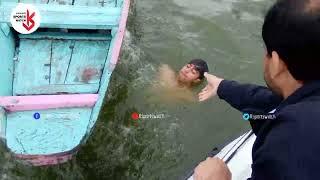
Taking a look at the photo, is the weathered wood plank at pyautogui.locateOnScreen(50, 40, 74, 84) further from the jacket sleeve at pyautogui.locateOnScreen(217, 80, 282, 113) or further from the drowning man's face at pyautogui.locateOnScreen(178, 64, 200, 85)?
the jacket sleeve at pyautogui.locateOnScreen(217, 80, 282, 113)

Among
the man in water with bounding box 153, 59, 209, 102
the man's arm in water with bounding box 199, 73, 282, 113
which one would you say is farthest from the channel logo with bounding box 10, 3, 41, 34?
the man's arm in water with bounding box 199, 73, 282, 113

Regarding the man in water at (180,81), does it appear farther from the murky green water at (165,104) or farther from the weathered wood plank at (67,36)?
the weathered wood plank at (67,36)

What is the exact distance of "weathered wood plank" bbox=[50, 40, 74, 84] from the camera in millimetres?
4254

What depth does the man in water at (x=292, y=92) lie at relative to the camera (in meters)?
1.43

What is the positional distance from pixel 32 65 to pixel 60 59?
0.28 meters

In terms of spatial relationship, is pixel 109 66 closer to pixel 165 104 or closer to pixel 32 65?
pixel 32 65

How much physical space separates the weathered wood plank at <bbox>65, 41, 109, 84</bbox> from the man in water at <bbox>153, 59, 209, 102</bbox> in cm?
92

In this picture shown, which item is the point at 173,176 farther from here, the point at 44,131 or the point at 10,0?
the point at 10,0

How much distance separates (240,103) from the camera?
2.43m

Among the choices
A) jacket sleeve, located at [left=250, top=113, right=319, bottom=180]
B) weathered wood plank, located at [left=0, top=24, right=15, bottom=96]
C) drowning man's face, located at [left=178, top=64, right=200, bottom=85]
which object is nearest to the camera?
jacket sleeve, located at [left=250, top=113, right=319, bottom=180]

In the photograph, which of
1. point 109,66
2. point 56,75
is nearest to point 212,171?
point 109,66

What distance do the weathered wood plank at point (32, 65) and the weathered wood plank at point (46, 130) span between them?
73cm

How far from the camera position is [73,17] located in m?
4.50

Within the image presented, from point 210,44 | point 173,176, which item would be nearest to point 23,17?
point 173,176
